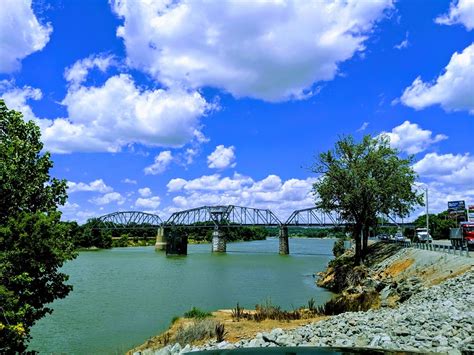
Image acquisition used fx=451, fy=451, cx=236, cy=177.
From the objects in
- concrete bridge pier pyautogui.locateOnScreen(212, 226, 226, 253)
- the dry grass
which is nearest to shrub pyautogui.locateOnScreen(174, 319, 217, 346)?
the dry grass

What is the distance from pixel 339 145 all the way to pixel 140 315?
96.6ft

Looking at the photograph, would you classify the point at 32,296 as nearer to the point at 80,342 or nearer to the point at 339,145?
the point at 80,342

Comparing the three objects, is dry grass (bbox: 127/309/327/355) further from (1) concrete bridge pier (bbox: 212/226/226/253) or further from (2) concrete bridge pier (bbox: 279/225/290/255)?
(1) concrete bridge pier (bbox: 212/226/226/253)

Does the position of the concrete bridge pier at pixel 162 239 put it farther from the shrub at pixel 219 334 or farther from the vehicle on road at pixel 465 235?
the shrub at pixel 219 334

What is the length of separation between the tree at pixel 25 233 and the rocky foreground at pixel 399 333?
513 cm

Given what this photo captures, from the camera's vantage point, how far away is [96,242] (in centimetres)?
18862

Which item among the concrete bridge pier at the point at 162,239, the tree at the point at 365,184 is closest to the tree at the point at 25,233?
the tree at the point at 365,184

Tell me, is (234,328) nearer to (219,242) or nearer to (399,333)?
(399,333)

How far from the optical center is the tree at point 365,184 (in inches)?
1902

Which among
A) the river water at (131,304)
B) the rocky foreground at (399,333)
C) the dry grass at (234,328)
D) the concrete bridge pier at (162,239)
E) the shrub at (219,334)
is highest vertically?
the concrete bridge pier at (162,239)

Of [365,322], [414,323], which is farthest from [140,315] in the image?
[414,323]

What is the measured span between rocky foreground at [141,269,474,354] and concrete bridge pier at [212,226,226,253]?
142 m

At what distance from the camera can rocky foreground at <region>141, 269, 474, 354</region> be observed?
13.9 meters

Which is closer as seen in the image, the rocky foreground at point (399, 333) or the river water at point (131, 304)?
the rocky foreground at point (399, 333)
